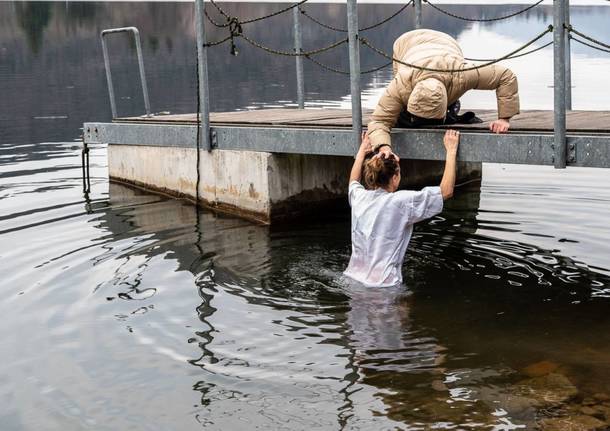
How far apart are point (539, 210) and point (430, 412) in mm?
5955

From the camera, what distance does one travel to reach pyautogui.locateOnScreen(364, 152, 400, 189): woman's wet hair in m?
7.38

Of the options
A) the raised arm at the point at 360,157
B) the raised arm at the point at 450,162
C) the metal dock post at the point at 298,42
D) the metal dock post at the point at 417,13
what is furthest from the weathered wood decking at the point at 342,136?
the metal dock post at the point at 417,13

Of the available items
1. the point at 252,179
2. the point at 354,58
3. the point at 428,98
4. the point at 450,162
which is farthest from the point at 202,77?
the point at 450,162

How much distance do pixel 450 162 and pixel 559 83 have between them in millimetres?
989

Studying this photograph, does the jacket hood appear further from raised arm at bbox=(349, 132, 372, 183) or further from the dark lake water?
the dark lake water

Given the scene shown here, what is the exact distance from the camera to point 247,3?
82.2 m

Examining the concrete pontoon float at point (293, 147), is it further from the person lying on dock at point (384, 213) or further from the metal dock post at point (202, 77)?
the person lying on dock at point (384, 213)

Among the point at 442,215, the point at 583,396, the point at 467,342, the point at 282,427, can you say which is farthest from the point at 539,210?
the point at 282,427

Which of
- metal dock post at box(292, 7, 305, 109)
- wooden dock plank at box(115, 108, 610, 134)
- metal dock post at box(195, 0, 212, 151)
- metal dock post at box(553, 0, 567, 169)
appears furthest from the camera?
metal dock post at box(292, 7, 305, 109)

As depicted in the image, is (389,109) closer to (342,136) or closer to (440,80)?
(440,80)

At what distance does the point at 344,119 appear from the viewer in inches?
416

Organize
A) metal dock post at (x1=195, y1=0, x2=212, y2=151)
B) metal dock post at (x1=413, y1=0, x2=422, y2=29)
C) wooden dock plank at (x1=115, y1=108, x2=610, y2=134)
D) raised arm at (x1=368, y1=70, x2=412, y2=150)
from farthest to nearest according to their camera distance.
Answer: metal dock post at (x1=413, y1=0, x2=422, y2=29), metal dock post at (x1=195, y1=0, x2=212, y2=151), wooden dock plank at (x1=115, y1=108, x2=610, y2=134), raised arm at (x1=368, y1=70, x2=412, y2=150)

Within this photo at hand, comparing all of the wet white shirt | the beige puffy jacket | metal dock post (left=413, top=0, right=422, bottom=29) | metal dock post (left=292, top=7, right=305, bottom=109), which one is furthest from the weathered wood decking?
metal dock post (left=413, top=0, right=422, bottom=29)

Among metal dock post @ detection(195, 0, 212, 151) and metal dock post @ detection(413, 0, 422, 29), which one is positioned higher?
metal dock post @ detection(413, 0, 422, 29)
